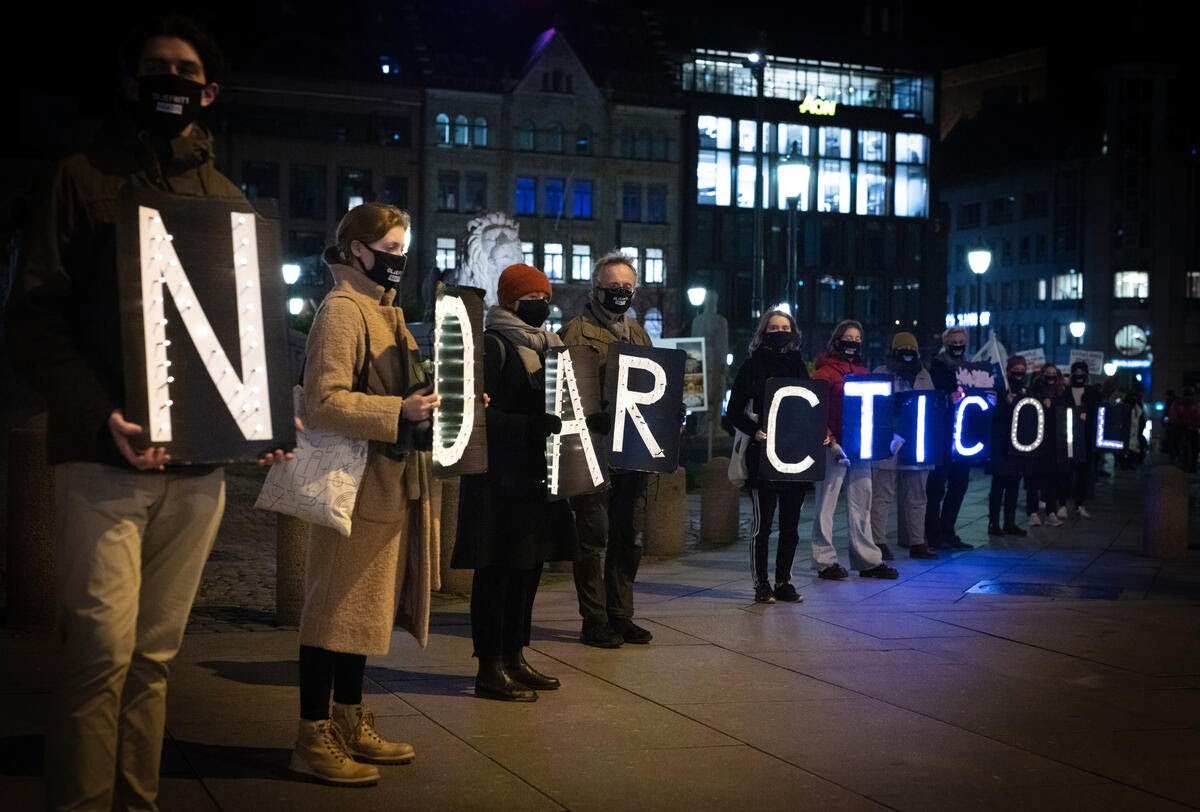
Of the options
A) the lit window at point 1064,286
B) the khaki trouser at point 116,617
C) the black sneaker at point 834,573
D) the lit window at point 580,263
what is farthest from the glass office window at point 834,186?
the khaki trouser at point 116,617

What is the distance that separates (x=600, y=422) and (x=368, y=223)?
9.31 ft

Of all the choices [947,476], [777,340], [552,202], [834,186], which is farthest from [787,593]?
[834,186]

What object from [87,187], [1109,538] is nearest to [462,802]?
[87,187]

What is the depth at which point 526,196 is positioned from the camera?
244 feet

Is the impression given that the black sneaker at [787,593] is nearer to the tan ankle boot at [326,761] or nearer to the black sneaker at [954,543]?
the black sneaker at [954,543]

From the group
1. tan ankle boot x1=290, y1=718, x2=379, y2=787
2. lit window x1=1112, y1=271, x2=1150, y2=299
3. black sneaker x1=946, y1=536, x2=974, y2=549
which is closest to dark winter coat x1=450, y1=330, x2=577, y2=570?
tan ankle boot x1=290, y1=718, x2=379, y2=787

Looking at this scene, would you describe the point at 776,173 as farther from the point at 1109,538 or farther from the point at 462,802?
the point at 462,802

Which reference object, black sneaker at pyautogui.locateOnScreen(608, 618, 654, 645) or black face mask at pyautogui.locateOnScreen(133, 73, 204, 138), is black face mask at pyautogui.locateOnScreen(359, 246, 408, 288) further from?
black sneaker at pyautogui.locateOnScreen(608, 618, 654, 645)

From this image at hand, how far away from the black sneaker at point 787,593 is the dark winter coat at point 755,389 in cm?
72

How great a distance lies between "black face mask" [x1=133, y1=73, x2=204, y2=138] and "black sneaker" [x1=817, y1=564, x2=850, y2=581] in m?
8.57

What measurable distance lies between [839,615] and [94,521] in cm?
673

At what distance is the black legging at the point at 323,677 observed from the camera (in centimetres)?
559

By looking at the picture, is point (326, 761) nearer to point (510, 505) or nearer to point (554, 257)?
point (510, 505)

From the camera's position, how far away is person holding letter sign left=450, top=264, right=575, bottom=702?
7102 millimetres
